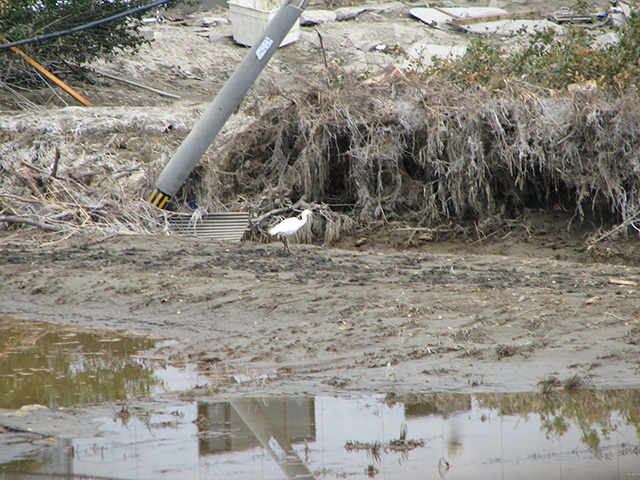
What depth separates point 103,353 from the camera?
623cm

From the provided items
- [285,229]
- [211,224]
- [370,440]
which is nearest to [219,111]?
[211,224]

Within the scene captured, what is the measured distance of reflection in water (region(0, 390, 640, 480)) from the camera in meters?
3.88

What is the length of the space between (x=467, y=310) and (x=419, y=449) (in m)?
2.36

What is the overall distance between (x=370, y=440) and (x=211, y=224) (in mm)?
6603

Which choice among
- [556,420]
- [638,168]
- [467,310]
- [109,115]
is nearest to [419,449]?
[556,420]

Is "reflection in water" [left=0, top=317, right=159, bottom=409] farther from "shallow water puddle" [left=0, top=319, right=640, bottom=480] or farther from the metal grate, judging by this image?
the metal grate

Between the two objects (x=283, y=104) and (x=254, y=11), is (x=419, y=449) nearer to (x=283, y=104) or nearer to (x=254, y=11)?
(x=283, y=104)

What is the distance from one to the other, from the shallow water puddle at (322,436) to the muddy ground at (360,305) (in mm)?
272

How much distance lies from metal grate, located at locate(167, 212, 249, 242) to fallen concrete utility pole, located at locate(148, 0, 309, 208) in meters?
0.44

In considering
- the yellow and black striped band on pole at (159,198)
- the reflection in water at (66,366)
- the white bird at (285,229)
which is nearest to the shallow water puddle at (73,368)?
the reflection in water at (66,366)

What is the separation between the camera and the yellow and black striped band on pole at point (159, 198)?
10313 mm

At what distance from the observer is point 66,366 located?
19.3 feet

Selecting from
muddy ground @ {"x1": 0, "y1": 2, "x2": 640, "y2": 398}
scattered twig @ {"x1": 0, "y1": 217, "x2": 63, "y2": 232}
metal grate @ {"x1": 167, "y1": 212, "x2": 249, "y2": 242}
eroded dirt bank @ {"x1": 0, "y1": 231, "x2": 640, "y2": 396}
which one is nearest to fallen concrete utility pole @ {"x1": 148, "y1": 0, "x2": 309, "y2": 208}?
metal grate @ {"x1": 167, "y1": 212, "x2": 249, "y2": 242}

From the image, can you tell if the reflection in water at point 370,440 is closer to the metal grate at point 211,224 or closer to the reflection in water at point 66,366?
the reflection in water at point 66,366
